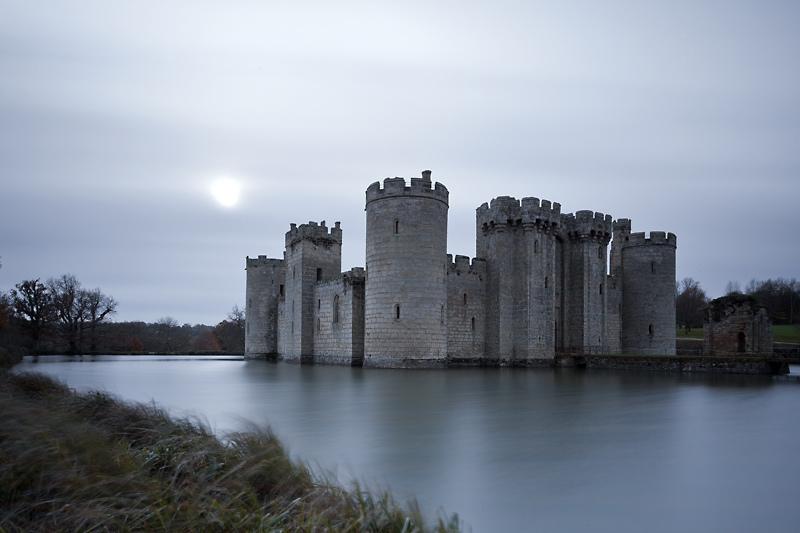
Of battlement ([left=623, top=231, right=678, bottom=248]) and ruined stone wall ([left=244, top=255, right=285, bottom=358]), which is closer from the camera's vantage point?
battlement ([left=623, top=231, right=678, bottom=248])

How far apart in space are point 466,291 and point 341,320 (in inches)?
246

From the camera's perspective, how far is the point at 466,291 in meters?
29.6

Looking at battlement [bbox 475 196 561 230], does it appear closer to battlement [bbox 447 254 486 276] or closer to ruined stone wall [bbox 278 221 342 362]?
battlement [bbox 447 254 486 276]

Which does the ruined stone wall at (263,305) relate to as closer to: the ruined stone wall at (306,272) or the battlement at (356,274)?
the ruined stone wall at (306,272)

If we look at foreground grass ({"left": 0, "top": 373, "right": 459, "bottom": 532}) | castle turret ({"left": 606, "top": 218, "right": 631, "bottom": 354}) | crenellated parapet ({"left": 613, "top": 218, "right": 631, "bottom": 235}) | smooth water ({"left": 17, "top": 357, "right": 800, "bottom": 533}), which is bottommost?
smooth water ({"left": 17, "top": 357, "right": 800, "bottom": 533})

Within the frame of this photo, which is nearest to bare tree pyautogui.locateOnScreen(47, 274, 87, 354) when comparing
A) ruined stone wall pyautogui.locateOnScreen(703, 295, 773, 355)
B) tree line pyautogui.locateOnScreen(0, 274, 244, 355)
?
tree line pyautogui.locateOnScreen(0, 274, 244, 355)

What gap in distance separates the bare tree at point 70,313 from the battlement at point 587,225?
39.4m

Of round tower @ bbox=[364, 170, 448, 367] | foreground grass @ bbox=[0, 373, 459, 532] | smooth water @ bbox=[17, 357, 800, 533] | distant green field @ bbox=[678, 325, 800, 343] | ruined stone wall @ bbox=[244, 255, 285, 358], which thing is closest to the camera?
foreground grass @ bbox=[0, 373, 459, 532]

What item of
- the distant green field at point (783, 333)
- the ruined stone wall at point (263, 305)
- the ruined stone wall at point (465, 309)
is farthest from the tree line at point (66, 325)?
the distant green field at point (783, 333)

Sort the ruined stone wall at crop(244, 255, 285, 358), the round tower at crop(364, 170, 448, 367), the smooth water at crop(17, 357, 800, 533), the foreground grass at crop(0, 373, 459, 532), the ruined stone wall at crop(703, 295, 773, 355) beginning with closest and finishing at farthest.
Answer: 1. the foreground grass at crop(0, 373, 459, 532)
2. the smooth water at crop(17, 357, 800, 533)
3. the round tower at crop(364, 170, 448, 367)
4. the ruined stone wall at crop(703, 295, 773, 355)
5. the ruined stone wall at crop(244, 255, 285, 358)

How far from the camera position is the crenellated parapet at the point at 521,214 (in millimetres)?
29297

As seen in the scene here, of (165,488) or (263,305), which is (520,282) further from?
(165,488)

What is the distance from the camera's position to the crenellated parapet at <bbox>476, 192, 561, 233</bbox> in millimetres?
29297

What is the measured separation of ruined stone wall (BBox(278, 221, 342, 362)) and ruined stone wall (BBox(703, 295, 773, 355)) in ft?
63.9
